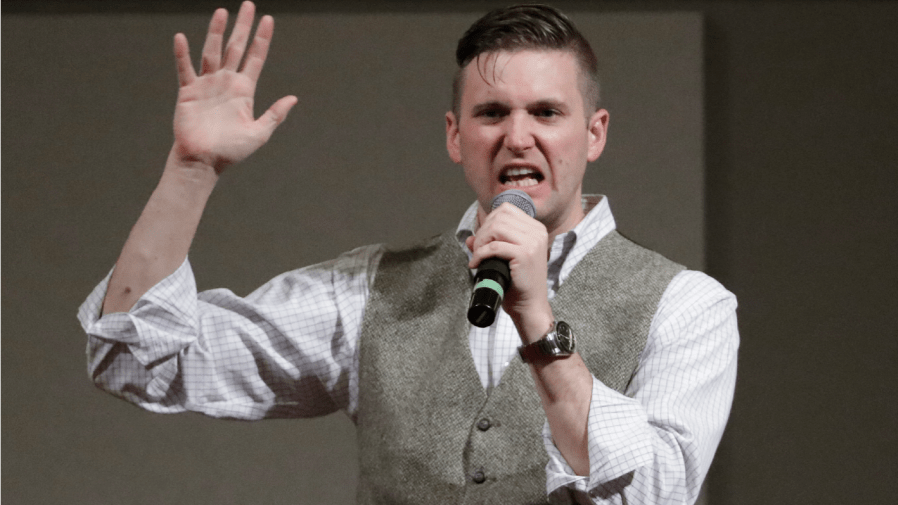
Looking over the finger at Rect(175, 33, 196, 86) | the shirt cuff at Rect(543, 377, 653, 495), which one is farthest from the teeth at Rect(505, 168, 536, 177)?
the finger at Rect(175, 33, 196, 86)

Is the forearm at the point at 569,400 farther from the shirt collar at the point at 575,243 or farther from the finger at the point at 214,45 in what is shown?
the finger at the point at 214,45

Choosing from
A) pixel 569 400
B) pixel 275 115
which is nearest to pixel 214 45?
pixel 275 115

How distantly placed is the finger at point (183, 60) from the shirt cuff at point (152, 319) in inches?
11.0

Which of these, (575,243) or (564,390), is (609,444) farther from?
(575,243)

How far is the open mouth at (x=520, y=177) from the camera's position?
1.59 metres

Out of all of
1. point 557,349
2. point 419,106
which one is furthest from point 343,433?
point 557,349

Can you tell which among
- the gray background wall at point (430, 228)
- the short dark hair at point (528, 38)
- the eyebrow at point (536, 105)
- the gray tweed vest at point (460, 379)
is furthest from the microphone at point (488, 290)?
the gray background wall at point (430, 228)

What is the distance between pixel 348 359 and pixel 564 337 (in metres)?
0.51

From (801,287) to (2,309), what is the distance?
2141 mm

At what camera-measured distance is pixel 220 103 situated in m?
1.48

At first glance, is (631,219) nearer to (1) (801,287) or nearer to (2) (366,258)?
(1) (801,287)

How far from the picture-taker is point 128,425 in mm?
2568

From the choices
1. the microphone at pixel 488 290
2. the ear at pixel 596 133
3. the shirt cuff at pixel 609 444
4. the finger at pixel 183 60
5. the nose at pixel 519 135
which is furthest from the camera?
the ear at pixel 596 133

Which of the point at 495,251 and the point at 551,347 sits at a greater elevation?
the point at 495,251
